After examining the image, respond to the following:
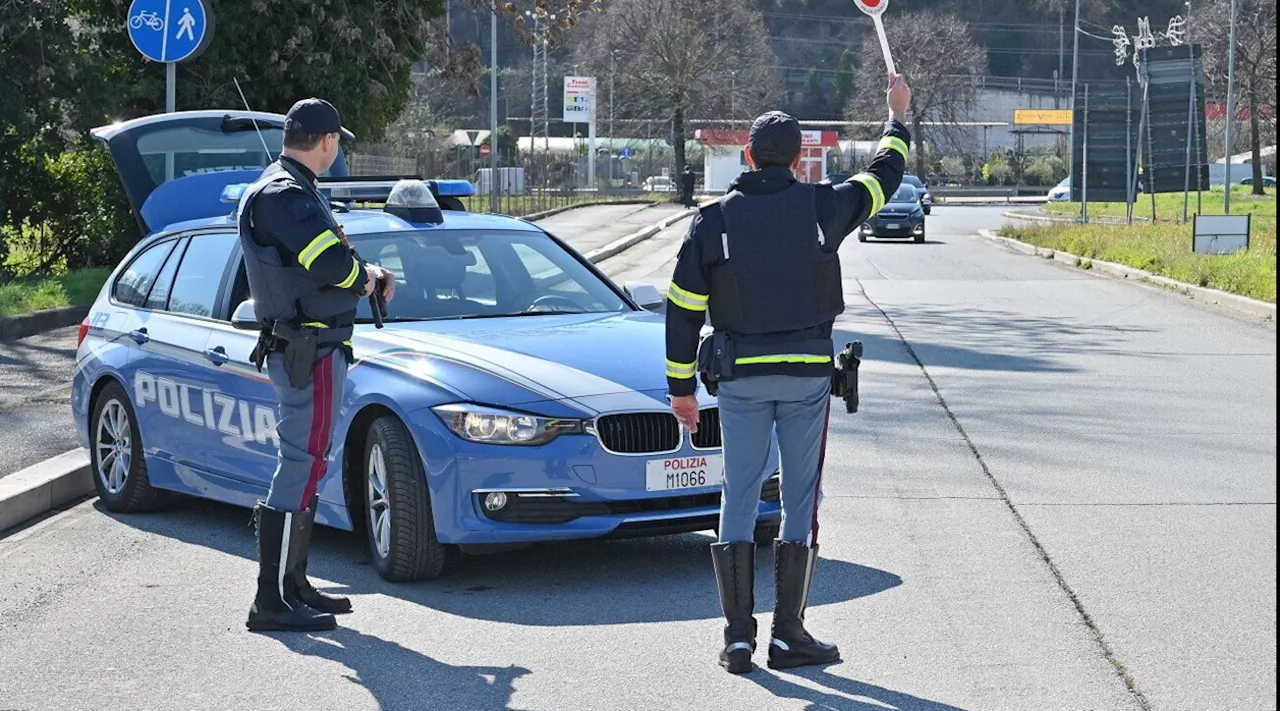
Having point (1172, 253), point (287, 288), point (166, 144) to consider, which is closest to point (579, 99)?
point (1172, 253)

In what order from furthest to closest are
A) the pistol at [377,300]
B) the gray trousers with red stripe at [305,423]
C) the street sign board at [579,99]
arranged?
the street sign board at [579,99] → the pistol at [377,300] → the gray trousers with red stripe at [305,423]

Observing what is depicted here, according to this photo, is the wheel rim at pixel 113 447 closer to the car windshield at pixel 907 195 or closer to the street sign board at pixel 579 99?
the car windshield at pixel 907 195

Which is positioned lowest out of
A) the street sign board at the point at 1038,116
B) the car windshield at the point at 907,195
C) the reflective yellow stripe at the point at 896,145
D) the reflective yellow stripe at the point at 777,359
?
the reflective yellow stripe at the point at 777,359

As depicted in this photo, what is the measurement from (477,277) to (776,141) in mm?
2878

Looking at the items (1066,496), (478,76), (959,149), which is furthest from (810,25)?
(1066,496)

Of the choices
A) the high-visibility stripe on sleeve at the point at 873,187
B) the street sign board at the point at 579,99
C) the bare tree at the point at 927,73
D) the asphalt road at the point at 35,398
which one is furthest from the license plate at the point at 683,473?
the street sign board at the point at 579,99

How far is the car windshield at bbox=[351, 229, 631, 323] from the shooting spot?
26.0 feet

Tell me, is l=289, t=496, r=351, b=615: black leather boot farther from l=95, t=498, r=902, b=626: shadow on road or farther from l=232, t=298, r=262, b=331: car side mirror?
l=232, t=298, r=262, b=331: car side mirror

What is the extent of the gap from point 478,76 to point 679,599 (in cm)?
2115

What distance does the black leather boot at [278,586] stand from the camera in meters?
6.19

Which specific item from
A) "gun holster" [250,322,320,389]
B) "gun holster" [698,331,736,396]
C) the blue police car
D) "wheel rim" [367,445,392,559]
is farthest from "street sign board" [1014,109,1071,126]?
"gun holster" [698,331,736,396]

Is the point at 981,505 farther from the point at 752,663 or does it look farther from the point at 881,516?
the point at 752,663

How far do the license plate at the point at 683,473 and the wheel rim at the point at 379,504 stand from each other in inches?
38.6

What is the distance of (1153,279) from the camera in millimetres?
26047
